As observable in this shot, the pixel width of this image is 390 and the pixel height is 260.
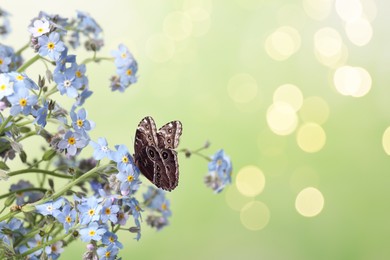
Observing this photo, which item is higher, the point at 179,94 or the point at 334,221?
the point at 179,94

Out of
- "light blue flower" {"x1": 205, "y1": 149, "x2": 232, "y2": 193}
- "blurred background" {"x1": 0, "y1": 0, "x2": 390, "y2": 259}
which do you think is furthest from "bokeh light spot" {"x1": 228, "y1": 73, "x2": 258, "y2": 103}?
"light blue flower" {"x1": 205, "y1": 149, "x2": 232, "y2": 193}

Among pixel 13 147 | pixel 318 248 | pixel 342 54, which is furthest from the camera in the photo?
pixel 342 54

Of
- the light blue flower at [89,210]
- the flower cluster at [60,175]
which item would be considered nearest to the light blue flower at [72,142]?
the flower cluster at [60,175]

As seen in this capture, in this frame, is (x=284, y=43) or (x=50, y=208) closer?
(x=50, y=208)

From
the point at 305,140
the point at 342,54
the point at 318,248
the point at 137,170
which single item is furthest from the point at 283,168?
the point at 137,170

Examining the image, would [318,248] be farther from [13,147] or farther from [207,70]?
[13,147]

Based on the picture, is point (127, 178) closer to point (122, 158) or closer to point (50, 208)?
point (122, 158)

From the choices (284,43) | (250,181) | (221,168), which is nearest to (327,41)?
(284,43)
